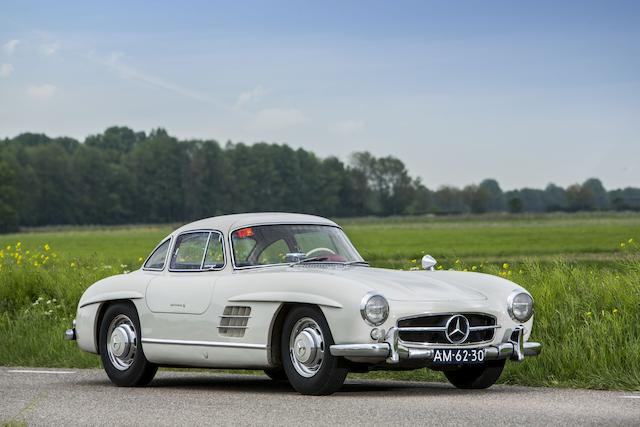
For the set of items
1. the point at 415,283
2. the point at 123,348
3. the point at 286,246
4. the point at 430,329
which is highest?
the point at 286,246

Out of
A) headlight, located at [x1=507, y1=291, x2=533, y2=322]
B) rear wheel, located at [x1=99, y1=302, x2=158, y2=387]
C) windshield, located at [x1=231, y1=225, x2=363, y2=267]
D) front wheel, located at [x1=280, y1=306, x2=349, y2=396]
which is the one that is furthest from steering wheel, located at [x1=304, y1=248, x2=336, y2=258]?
rear wheel, located at [x1=99, y1=302, x2=158, y2=387]

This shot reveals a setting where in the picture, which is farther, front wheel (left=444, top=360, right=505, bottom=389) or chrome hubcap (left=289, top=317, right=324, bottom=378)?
front wheel (left=444, top=360, right=505, bottom=389)

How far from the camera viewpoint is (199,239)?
1126 centimetres

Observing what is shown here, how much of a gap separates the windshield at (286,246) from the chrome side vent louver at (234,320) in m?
0.47

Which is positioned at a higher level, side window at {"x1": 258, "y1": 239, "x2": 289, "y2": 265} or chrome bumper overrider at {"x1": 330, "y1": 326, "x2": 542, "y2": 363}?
side window at {"x1": 258, "y1": 239, "x2": 289, "y2": 265}

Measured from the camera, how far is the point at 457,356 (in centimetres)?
952

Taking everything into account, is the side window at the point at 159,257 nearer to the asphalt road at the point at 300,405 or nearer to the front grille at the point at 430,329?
the asphalt road at the point at 300,405

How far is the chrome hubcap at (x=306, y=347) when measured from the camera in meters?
9.48

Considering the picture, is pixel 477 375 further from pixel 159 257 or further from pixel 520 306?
pixel 159 257

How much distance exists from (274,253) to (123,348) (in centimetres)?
179

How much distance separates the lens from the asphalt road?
27.0 feet

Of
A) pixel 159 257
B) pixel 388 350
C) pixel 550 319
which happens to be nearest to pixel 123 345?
pixel 159 257

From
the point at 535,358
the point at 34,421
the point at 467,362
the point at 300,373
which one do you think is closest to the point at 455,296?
the point at 467,362

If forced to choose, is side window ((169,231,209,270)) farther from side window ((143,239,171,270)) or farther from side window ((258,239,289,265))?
side window ((258,239,289,265))
